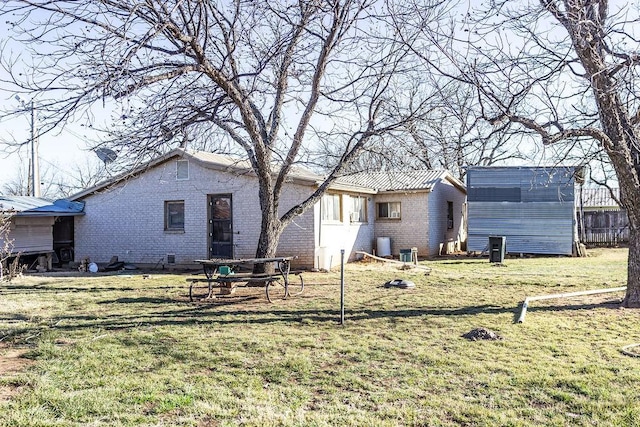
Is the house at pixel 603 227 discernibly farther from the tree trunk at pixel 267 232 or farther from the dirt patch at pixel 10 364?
the dirt patch at pixel 10 364

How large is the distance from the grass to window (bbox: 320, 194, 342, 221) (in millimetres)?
5957

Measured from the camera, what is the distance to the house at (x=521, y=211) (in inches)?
760

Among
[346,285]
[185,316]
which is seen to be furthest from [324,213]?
[185,316]

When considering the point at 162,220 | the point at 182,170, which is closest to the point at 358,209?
the point at 182,170

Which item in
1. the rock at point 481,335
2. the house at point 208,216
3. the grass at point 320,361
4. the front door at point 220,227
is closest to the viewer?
the grass at point 320,361

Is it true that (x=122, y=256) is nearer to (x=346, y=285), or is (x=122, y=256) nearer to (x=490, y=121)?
(x=346, y=285)

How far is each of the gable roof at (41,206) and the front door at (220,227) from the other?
5287mm

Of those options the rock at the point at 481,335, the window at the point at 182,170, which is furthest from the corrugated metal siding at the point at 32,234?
the rock at the point at 481,335

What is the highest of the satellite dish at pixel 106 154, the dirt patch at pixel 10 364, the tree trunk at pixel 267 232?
the satellite dish at pixel 106 154

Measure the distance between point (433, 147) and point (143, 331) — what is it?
21.6 ft

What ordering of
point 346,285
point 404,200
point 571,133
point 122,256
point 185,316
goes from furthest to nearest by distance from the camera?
point 404,200
point 122,256
point 346,285
point 185,316
point 571,133

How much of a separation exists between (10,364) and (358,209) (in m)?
14.5

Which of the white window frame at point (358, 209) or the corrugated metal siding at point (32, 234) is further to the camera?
the white window frame at point (358, 209)

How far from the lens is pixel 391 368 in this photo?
528 centimetres
